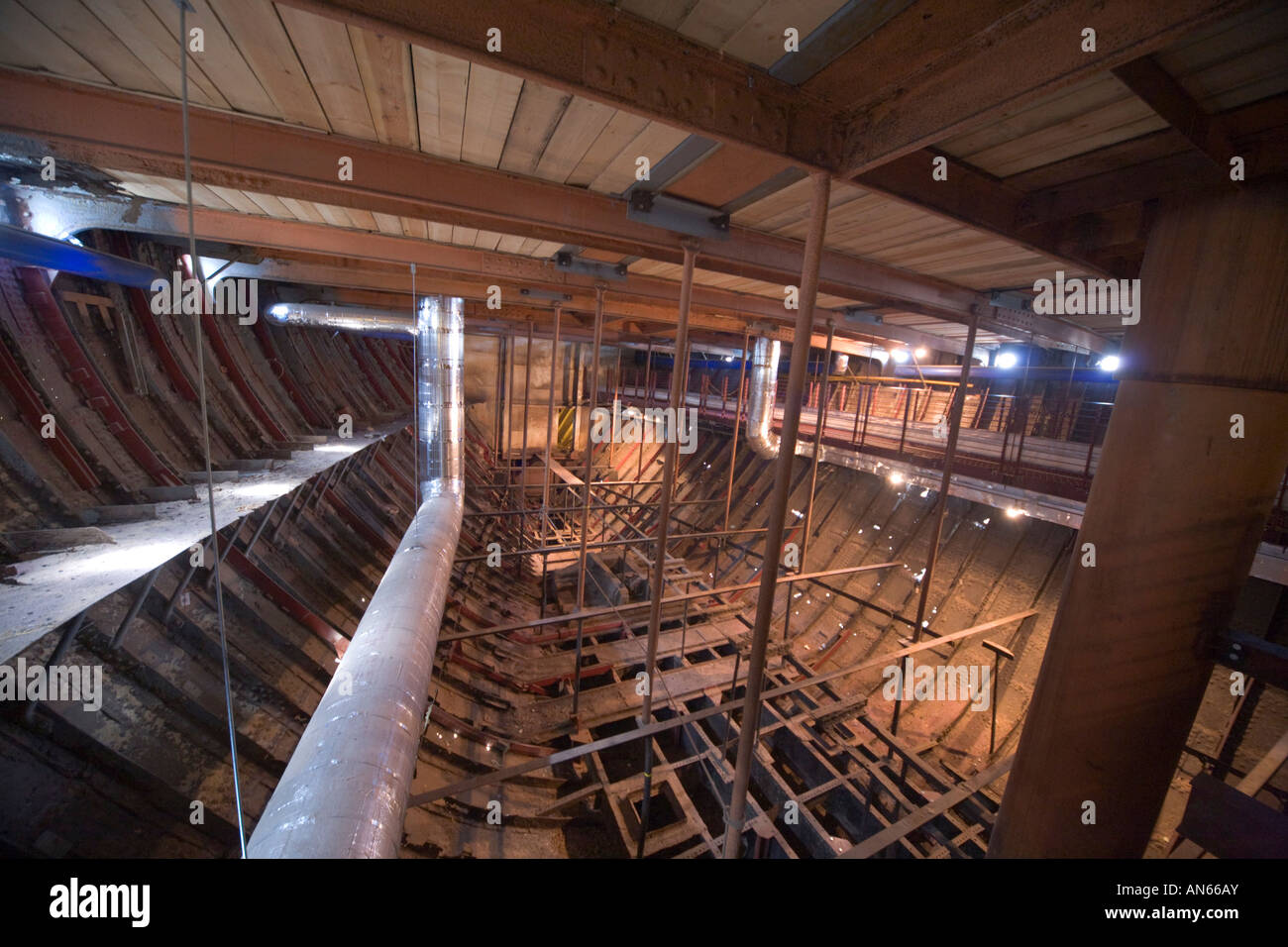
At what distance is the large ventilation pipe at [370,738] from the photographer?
1569mm

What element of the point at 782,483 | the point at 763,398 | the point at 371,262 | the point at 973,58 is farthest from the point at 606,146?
the point at 763,398

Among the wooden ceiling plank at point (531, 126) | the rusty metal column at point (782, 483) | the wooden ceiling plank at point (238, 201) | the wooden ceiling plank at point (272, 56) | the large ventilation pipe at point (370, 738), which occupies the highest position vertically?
the wooden ceiling plank at point (238, 201)

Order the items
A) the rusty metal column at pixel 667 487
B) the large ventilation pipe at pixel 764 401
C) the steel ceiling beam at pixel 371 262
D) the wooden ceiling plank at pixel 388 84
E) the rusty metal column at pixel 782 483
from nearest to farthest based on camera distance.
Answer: the wooden ceiling plank at pixel 388 84 → the rusty metal column at pixel 782 483 → the rusty metal column at pixel 667 487 → the steel ceiling beam at pixel 371 262 → the large ventilation pipe at pixel 764 401

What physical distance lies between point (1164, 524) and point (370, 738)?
3528mm

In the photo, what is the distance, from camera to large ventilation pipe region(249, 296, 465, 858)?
1.57 meters

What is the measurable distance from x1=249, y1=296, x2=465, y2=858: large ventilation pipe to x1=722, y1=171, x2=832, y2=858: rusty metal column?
1.51 m

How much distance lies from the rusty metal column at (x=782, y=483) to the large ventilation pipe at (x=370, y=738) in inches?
59.4

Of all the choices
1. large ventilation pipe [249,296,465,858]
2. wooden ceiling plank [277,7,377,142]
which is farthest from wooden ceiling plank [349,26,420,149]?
large ventilation pipe [249,296,465,858]

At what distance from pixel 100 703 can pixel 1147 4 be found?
527 centimetres

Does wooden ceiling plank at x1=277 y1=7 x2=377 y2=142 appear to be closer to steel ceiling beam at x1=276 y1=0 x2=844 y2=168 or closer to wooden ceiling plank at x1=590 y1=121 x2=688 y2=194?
steel ceiling beam at x1=276 y1=0 x2=844 y2=168

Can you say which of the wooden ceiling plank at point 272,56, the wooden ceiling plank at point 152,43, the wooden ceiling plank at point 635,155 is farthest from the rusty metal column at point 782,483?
the wooden ceiling plank at point 152,43

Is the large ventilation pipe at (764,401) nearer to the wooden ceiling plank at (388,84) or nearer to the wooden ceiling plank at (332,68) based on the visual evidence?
the wooden ceiling plank at (388,84)

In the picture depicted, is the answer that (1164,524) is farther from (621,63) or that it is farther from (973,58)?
(621,63)

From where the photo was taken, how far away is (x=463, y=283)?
6.04 meters
